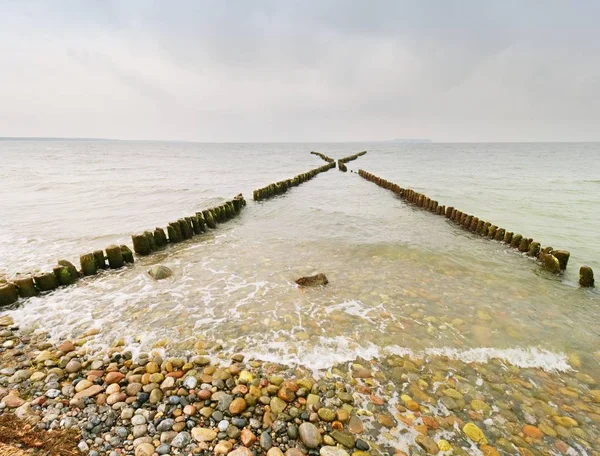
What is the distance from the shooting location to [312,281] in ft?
25.0

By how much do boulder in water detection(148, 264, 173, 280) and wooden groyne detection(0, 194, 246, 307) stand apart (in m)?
1.32

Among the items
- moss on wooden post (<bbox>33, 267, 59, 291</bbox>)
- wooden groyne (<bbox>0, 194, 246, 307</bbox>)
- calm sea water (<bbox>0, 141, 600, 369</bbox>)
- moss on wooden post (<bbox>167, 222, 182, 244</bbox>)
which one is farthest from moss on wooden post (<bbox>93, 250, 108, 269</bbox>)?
moss on wooden post (<bbox>167, 222, 182, 244</bbox>)

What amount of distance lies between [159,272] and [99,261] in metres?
1.86

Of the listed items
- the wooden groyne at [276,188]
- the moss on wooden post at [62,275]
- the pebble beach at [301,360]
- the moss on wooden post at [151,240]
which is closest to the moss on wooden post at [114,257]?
the pebble beach at [301,360]

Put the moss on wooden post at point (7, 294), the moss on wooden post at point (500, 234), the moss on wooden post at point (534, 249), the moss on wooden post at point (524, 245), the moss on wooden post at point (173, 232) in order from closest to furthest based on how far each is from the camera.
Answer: the moss on wooden post at point (7, 294) → the moss on wooden post at point (534, 249) → the moss on wooden post at point (524, 245) → the moss on wooden post at point (173, 232) → the moss on wooden post at point (500, 234)

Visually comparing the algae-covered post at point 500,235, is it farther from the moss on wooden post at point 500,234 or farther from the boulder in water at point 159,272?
the boulder in water at point 159,272

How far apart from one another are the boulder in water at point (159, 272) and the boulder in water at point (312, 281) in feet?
11.3

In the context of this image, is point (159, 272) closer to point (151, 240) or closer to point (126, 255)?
point (126, 255)

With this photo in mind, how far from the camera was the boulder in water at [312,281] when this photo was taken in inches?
297

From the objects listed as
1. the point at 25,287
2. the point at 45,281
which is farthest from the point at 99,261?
the point at 25,287

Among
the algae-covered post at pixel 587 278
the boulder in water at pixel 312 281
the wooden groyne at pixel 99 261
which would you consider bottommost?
the algae-covered post at pixel 587 278

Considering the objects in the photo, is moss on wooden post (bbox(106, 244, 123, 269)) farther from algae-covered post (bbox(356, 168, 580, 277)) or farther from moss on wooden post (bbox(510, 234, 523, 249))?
moss on wooden post (bbox(510, 234, 523, 249))

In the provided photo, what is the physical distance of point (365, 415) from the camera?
3.88m

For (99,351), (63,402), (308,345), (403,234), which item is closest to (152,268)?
(99,351)
